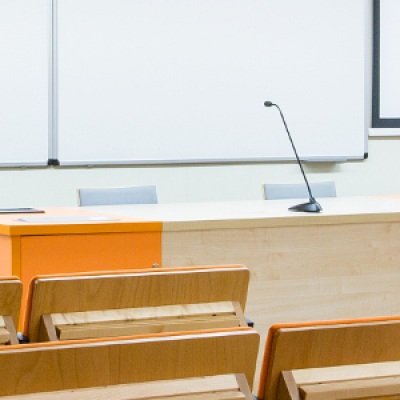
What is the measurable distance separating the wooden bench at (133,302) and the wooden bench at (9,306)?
0.06m

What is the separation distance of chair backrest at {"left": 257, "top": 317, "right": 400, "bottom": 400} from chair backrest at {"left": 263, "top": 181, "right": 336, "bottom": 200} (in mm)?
3530

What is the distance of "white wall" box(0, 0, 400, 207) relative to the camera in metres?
6.38

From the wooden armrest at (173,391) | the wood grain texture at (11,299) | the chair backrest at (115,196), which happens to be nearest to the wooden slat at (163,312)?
the wood grain texture at (11,299)

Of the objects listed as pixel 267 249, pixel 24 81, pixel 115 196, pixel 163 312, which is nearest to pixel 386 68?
pixel 24 81

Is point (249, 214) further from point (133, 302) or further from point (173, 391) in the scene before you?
point (173, 391)

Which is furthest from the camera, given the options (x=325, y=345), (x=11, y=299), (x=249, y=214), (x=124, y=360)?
(x=249, y=214)

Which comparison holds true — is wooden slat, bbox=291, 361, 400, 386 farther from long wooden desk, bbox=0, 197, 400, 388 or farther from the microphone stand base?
the microphone stand base

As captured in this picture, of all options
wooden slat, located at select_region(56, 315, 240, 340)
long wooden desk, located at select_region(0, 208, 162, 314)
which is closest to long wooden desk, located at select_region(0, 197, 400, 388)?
long wooden desk, located at select_region(0, 208, 162, 314)

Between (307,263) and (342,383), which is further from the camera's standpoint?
(307,263)

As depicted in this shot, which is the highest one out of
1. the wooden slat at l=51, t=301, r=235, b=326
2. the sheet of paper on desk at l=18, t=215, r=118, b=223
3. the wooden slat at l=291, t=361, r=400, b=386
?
the sheet of paper on desk at l=18, t=215, r=118, b=223

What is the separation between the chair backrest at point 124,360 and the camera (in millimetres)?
1669

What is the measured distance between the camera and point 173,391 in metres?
1.83

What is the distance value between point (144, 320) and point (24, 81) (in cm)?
378

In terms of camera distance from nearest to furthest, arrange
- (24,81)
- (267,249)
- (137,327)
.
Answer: (137,327) < (267,249) < (24,81)
